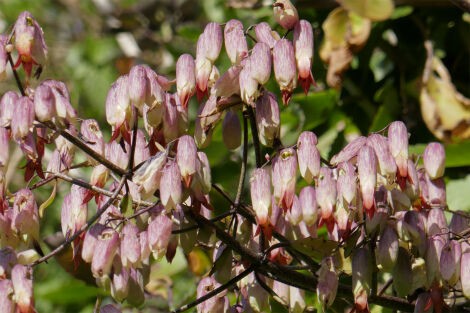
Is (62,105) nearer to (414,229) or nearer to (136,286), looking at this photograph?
(136,286)

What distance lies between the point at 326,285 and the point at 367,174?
0.50 feet

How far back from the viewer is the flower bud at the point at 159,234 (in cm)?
125

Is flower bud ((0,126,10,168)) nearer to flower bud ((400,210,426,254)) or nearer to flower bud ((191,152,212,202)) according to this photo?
flower bud ((191,152,212,202))

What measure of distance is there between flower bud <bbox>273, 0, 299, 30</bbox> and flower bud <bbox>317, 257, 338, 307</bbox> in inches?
12.7

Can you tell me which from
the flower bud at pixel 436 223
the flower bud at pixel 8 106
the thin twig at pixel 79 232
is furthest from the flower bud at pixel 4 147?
the flower bud at pixel 436 223

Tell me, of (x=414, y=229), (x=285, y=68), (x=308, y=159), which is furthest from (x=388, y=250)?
(x=285, y=68)

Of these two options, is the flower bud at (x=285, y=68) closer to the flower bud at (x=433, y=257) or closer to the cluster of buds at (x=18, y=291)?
the flower bud at (x=433, y=257)

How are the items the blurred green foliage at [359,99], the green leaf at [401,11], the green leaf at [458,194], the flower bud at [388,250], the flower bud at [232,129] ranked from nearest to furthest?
the flower bud at [388,250] < the flower bud at [232,129] < the green leaf at [458,194] < the blurred green foliage at [359,99] < the green leaf at [401,11]

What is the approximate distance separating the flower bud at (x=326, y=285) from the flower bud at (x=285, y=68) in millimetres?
222

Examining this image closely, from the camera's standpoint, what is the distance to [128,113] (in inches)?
51.4

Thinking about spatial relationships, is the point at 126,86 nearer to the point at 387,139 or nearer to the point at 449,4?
the point at 387,139

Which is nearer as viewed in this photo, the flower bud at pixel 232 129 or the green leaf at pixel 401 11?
the flower bud at pixel 232 129

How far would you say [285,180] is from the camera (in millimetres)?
1286

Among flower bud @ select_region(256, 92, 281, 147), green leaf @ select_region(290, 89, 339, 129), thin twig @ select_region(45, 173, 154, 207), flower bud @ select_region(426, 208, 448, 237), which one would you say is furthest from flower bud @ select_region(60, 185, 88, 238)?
green leaf @ select_region(290, 89, 339, 129)
